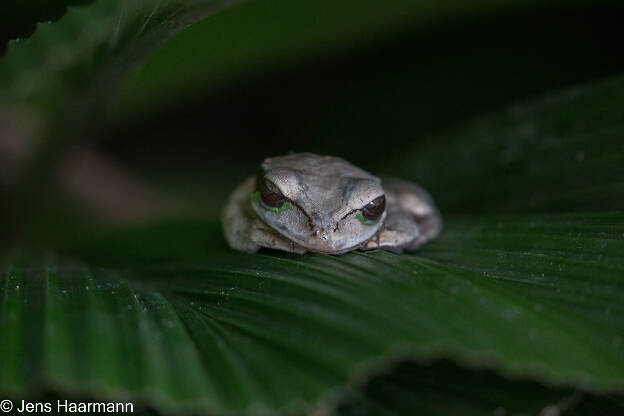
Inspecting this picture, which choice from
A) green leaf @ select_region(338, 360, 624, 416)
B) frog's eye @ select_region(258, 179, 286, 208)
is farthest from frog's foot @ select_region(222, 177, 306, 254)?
green leaf @ select_region(338, 360, 624, 416)

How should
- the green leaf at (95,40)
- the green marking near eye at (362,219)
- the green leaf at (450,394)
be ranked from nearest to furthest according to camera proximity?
the green leaf at (450,394) → the green leaf at (95,40) → the green marking near eye at (362,219)

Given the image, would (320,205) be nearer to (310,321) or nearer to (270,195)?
(270,195)

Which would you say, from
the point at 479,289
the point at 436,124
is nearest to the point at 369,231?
the point at 479,289

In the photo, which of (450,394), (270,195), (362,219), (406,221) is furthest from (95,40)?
(450,394)

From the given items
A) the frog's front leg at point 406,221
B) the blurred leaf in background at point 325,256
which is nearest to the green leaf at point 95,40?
the blurred leaf in background at point 325,256

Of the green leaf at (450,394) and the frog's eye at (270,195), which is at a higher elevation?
the frog's eye at (270,195)

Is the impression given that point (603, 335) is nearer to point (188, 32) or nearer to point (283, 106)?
point (188, 32)

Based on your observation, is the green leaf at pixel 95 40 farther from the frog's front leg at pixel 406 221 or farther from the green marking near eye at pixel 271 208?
the frog's front leg at pixel 406 221
